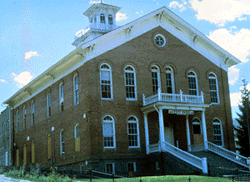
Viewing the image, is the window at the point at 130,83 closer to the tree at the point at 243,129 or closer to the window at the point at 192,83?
the window at the point at 192,83

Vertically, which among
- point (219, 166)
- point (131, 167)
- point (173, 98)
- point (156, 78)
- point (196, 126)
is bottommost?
point (219, 166)

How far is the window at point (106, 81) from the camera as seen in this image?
30734mm

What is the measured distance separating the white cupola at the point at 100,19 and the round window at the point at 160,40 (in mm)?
15657

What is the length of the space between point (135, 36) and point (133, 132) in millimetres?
7889

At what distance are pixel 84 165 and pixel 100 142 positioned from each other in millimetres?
2143

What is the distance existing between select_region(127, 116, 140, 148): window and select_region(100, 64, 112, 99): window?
2.56 metres

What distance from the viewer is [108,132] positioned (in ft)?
98.8

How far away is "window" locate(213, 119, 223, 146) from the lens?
1367 inches

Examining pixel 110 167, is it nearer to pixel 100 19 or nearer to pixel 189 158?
pixel 189 158

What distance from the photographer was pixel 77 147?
103 feet

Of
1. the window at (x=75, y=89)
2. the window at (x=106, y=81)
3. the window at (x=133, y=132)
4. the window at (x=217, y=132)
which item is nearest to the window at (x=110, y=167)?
the window at (x=133, y=132)

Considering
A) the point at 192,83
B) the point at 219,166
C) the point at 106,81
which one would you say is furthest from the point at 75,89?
the point at 219,166

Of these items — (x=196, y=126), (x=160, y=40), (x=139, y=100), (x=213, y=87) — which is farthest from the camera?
(x=213, y=87)

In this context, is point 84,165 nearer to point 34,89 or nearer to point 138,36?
point 138,36
